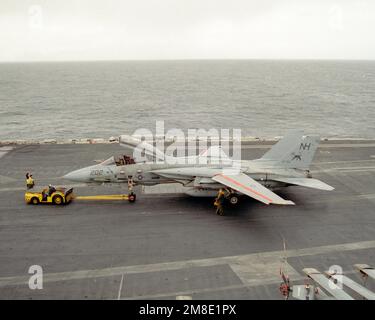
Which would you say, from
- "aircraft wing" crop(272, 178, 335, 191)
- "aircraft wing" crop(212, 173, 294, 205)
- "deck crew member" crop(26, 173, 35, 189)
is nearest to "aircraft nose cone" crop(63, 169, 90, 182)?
"deck crew member" crop(26, 173, 35, 189)

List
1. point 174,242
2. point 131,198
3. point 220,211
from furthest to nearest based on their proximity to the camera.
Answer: point 131,198 < point 220,211 < point 174,242

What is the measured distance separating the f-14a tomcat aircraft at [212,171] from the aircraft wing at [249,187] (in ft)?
0.20

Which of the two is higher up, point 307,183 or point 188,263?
point 307,183

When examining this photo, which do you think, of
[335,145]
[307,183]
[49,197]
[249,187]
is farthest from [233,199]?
[335,145]

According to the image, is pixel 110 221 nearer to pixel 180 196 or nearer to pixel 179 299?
pixel 180 196

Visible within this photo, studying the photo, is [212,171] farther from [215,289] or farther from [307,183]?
[215,289]

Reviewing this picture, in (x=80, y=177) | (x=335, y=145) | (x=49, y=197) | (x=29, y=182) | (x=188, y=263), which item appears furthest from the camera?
(x=335, y=145)

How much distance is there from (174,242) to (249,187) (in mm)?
5626

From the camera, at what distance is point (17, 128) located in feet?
238

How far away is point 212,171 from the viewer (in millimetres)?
23281

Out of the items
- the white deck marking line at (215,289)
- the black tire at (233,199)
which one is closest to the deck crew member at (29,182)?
the black tire at (233,199)

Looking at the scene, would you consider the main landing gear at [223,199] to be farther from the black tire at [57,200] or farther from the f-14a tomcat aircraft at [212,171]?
the black tire at [57,200]

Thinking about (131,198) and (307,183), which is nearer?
(307,183)
